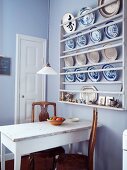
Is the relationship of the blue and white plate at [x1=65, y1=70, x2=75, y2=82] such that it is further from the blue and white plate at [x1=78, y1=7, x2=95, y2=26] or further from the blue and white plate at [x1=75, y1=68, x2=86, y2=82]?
the blue and white plate at [x1=78, y1=7, x2=95, y2=26]

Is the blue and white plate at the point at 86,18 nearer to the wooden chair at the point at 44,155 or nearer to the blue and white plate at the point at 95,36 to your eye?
the blue and white plate at the point at 95,36

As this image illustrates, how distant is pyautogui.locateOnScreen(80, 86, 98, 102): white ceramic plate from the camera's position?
240 cm

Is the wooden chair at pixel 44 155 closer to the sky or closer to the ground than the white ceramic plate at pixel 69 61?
closer to the ground

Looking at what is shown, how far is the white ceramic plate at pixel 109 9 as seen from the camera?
2127 millimetres

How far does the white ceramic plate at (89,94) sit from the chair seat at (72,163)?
0.76m

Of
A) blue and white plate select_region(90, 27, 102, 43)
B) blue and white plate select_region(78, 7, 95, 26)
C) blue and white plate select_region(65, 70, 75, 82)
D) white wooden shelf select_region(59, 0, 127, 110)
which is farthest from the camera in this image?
blue and white plate select_region(65, 70, 75, 82)

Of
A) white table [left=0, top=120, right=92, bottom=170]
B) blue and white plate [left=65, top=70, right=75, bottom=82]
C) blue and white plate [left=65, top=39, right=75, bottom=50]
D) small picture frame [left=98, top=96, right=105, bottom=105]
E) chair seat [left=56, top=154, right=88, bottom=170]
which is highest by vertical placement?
blue and white plate [left=65, top=39, right=75, bottom=50]

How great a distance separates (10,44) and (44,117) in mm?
1358

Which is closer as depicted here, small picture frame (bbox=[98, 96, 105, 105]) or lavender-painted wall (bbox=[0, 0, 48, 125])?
small picture frame (bbox=[98, 96, 105, 105])

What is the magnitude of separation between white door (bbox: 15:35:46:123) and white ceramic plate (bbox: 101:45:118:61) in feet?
4.80

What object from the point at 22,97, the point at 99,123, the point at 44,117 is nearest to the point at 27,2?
the point at 22,97

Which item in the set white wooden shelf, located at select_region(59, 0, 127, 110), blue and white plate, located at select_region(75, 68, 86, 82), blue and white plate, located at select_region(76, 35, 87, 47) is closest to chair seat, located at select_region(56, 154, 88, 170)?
white wooden shelf, located at select_region(59, 0, 127, 110)

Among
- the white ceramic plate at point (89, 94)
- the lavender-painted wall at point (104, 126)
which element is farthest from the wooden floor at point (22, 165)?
the white ceramic plate at point (89, 94)

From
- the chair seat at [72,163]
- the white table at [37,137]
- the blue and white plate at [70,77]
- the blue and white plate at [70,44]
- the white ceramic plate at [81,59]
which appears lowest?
the chair seat at [72,163]
